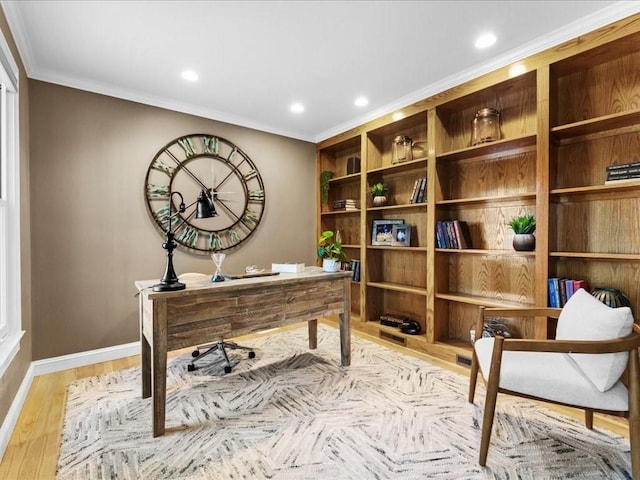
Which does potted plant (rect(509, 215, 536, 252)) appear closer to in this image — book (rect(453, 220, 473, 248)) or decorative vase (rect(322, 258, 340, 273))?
book (rect(453, 220, 473, 248))

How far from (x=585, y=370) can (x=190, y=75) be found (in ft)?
11.0

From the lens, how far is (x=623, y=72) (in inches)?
83.6

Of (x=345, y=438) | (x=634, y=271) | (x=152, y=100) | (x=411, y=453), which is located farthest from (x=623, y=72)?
(x=152, y=100)

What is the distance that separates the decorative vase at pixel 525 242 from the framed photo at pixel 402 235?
1.12m

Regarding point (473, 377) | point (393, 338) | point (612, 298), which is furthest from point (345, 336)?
point (612, 298)

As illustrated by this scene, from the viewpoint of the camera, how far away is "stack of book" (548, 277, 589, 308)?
215cm

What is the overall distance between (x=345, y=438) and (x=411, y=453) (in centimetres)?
36

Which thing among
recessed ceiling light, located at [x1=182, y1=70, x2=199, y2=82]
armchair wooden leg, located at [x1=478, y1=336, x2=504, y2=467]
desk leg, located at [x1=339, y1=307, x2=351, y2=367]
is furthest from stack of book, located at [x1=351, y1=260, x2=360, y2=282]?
recessed ceiling light, located at [x1=182, y1=70, x2=199, y2=82]

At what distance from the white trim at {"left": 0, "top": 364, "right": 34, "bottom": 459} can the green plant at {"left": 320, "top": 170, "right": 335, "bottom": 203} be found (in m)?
3.41

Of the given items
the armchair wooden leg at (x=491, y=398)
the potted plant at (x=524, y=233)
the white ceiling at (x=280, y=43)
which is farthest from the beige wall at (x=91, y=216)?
the potted plant at (x=524, y=233)

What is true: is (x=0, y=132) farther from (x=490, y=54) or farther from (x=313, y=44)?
(x=490, y=54)

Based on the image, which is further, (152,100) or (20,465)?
(152,100)

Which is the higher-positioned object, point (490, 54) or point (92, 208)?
point (490, 54)

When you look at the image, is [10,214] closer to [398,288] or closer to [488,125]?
[398,288]
